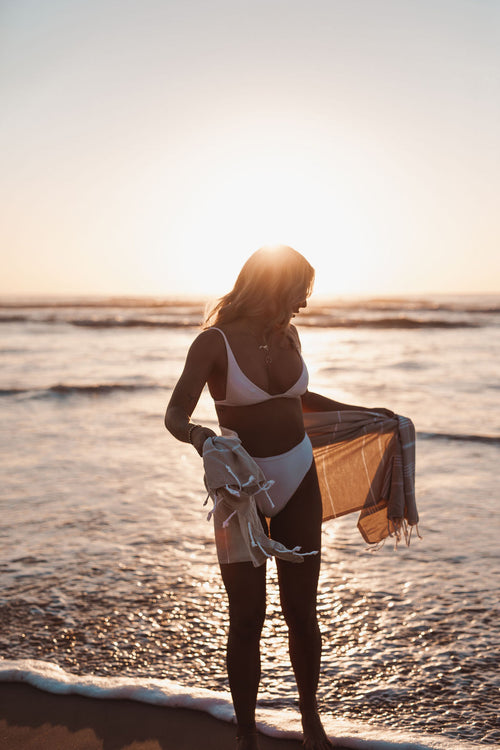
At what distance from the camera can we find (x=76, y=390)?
14680mm

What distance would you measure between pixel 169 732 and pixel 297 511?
1.27 m

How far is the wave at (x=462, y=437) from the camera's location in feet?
31.7

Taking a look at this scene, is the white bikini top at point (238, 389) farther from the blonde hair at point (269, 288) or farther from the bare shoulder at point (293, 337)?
the bare shoulder at point (293, 337)

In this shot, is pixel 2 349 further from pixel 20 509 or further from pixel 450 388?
pixel 20 509

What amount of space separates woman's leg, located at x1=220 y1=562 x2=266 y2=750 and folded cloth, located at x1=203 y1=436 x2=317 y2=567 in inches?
3.2

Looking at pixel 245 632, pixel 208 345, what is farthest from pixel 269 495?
pixel 208 345

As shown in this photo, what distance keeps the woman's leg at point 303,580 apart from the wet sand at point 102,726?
0.47 metres

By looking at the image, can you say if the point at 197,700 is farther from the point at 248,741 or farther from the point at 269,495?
the point at 269,495

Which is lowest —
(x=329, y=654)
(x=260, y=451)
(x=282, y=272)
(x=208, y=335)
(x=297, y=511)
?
(x=329, y=654)

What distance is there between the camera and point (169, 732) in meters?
3.06

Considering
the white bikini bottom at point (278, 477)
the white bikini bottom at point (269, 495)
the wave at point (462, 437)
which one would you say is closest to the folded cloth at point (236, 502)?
the white bikini bottom at point (269, 495)

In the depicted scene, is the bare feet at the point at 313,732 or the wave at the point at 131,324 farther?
the wave at the point at 131,324

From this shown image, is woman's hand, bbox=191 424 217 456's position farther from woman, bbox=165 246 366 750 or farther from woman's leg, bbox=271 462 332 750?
woman's leg, bbox=271 462 332 750

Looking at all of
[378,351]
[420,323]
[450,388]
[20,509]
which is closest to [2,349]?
[378,351]
